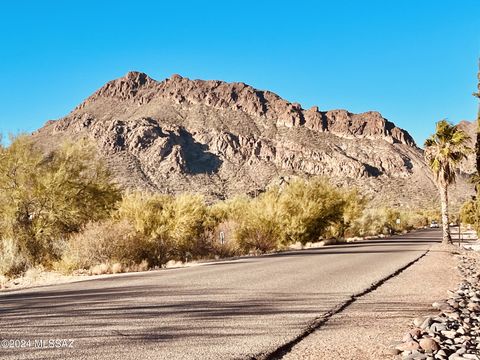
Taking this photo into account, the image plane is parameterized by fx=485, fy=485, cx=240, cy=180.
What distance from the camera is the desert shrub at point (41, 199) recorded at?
21453mm

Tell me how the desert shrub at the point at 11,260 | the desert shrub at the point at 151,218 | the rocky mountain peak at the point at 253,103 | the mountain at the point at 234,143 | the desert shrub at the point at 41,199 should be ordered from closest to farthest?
the desert shrub at the point at 11,260 < the desert shrub at the point at 41,199 < the desert shrub at the point at 151,218 < the mountain at the point at 234,143 < the rocky mountain peak at the point at 253,103

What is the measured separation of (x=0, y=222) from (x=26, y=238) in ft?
4.43

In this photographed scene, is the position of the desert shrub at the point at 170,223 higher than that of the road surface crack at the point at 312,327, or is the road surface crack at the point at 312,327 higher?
the desert shrub at the point at 170,223

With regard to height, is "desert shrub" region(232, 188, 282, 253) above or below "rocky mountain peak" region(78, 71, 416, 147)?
below

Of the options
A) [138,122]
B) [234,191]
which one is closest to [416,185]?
[234,191]

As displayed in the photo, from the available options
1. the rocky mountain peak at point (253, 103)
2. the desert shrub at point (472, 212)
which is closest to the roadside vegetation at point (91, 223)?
the desert shrub at point (472, 212)

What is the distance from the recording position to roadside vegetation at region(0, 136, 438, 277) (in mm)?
19484

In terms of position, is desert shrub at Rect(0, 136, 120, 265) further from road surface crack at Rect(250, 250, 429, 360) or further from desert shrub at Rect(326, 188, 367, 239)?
desert shrub at Rect(326, 188, 367, 239)

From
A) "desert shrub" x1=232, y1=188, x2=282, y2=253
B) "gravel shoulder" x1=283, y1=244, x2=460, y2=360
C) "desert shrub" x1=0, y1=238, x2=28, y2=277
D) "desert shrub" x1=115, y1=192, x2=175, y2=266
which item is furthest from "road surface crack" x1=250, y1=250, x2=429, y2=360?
"desert shrub" x1=232, y1=188, x2=282, y2=253

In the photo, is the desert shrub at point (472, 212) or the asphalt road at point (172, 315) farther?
the desert shrub at point (472, 212)

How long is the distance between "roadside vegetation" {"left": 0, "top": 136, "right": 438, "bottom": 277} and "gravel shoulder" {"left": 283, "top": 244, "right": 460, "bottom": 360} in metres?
10.9

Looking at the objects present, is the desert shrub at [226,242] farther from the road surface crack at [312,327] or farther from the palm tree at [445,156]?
the road surface crack at [312,327]

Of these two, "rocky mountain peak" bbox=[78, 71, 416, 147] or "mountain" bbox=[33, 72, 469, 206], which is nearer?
"mountain" bbox=[33, 72, 469, 206]

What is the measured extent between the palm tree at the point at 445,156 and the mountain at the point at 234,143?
61.0 meters
